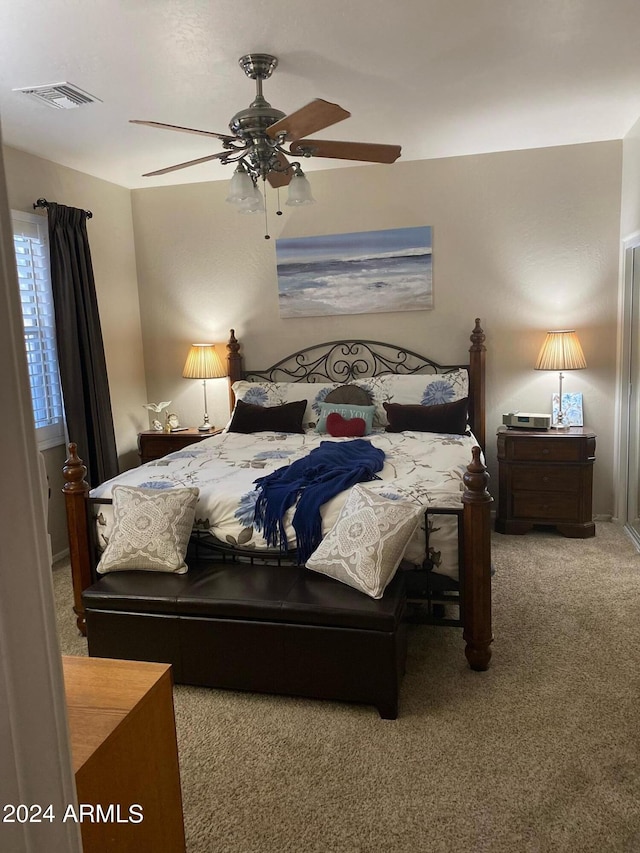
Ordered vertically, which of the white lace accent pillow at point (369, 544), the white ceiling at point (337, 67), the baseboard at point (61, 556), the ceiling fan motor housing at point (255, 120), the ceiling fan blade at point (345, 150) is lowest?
the baseboard at point (61, 556)

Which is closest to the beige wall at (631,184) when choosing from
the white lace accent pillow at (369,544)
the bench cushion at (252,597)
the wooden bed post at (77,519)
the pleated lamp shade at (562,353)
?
the pleated lamp shade at (562,353)

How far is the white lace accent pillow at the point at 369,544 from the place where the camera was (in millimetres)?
2459

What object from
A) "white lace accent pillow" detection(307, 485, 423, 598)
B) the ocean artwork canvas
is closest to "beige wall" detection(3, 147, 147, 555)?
the ocean artwork canvas

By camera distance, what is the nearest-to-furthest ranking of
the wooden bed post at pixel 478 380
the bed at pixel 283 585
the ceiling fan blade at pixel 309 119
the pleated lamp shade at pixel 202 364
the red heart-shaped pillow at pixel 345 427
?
the ceiling fan blade at pixel 309 119
the bed at pixel 283 585
the red heart-shaped pillow at pixel 345 427
the wooden bed post at pixel 478 380
the pleated lamp shade at pixel 202 364

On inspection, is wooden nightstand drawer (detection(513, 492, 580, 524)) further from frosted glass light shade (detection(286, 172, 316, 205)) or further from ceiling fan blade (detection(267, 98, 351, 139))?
ceiling fan blade (detection(267, 98, 351, 139))

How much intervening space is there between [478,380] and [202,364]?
2.12 m

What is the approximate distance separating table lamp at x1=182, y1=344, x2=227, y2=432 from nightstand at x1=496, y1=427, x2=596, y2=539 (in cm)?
223

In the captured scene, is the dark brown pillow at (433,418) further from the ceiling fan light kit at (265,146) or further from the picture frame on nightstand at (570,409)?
the ceiling fan light kit at (265,146)

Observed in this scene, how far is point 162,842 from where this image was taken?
1403 millimetres

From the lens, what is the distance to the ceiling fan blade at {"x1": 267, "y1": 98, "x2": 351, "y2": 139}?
2293 millimetres

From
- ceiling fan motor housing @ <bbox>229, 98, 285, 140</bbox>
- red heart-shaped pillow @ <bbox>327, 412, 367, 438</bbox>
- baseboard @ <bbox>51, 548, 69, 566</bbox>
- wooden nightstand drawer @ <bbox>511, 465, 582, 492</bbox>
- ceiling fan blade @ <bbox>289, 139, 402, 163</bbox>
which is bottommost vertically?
baseboard @ <bbox>51, 548, 69, 566</bbox>

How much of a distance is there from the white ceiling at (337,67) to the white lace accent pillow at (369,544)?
1.97 m

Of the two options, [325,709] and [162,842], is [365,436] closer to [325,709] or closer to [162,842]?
[325,709]

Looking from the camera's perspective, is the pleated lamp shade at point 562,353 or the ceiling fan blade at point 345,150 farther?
the pleated lamp shade at point 562,353
